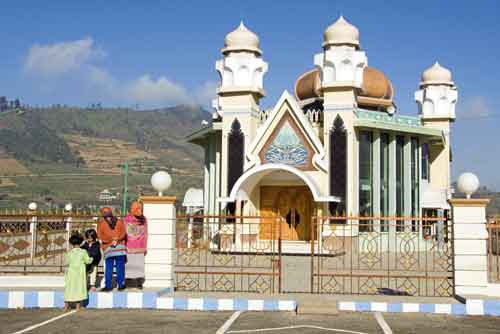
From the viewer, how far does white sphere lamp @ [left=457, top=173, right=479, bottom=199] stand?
11.5 metres

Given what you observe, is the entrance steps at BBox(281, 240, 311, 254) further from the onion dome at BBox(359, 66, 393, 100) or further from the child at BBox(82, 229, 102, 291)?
the child at BBox(82, 229, 102, 291)

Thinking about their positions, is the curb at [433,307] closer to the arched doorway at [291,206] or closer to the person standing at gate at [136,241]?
the person standing at gate at [136,241]

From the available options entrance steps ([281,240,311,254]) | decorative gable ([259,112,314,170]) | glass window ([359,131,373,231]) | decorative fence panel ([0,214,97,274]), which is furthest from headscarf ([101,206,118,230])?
glass window ([359,131,373,231])

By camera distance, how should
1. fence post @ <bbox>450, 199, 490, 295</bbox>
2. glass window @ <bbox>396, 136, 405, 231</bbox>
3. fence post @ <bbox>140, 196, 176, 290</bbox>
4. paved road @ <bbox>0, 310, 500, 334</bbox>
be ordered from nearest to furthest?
paved road @ <bbox>0, 310, 500, 334</bbox> < fence post @ <bbox>450, 199, 490, 295</bbox> < fence post @ <bbox>140, 196, 176, 290</bbox> < glass window @ <bbox>396, 136, 405, 231</bbox>

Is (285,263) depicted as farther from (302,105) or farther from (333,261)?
(302,105)

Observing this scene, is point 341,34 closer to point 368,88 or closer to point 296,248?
point 368,88

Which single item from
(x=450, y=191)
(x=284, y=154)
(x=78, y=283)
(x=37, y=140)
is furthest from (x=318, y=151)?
(x=37, y=140)

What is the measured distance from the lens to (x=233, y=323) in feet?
30.8

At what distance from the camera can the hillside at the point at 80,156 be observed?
91.9 m

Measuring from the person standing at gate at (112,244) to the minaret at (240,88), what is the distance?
1224 cm

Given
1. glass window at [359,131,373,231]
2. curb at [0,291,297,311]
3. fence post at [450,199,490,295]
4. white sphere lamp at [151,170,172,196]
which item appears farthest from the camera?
glass window at [359,131,373,231]

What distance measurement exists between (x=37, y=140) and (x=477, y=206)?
140m

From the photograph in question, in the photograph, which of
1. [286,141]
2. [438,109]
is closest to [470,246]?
[286,141]

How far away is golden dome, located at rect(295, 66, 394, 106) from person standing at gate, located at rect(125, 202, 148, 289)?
16.6 m
